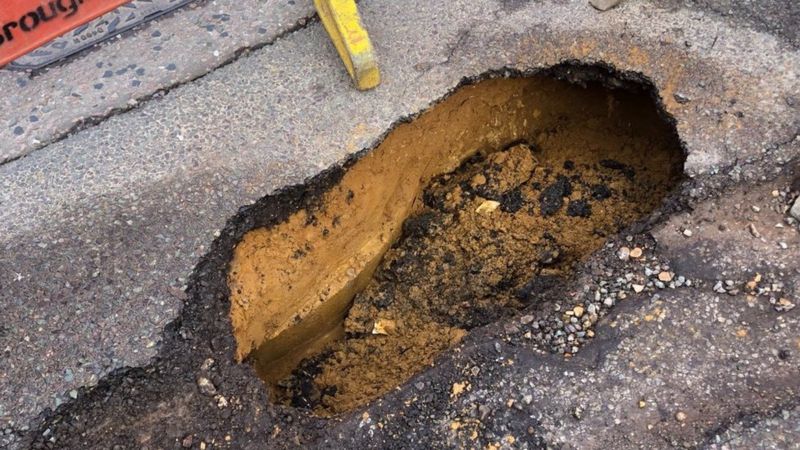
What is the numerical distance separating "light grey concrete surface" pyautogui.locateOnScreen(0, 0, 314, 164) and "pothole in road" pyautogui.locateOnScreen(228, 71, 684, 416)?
1164mm

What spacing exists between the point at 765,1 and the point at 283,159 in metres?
2.94

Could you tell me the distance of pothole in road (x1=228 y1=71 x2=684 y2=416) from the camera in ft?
13.3

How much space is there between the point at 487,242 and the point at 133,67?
2464 millimetres

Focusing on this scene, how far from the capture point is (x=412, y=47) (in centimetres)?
416

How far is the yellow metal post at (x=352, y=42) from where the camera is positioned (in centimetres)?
387

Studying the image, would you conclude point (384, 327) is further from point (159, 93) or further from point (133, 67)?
A: point (133, 67)

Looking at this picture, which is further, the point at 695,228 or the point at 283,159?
the point at 283,159

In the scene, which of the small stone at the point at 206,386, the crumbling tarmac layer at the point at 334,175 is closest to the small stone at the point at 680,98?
the crumbling tarmac layer at the point at 334,175

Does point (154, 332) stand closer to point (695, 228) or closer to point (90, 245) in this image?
point (90, 245)

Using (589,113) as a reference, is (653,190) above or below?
below

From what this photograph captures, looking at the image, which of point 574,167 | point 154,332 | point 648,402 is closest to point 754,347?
point 648,402

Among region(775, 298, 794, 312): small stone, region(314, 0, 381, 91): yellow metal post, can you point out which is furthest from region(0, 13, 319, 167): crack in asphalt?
region(775, 298, 794, 312): small stone

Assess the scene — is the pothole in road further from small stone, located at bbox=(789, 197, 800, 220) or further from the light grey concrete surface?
the light grey concrete surface

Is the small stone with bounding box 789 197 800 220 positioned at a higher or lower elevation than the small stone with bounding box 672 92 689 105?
lower
